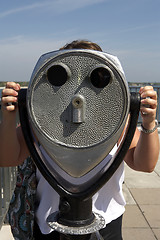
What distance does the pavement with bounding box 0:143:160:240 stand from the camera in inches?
112

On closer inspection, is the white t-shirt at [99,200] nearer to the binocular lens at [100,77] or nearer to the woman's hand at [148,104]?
the woman's hand at [148,104]

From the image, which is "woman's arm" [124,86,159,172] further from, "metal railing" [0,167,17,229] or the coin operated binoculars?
"metal railing" [0,167,17,229]

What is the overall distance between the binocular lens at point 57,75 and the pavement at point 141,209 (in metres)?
2.06

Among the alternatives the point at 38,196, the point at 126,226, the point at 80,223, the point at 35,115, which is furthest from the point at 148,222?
the point at 35,115

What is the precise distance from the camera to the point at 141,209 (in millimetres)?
3350

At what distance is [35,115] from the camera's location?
923 mm

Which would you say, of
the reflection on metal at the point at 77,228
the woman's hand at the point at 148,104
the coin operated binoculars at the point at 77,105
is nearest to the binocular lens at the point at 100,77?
the coin operated binoculars at the point at 77,105

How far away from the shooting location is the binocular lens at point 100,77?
907 millimetres

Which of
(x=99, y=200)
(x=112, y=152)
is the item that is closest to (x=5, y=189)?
(x=99, y=200)

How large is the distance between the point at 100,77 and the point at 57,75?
118 mm

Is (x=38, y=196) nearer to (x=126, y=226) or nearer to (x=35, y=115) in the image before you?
(x=35, y=115)

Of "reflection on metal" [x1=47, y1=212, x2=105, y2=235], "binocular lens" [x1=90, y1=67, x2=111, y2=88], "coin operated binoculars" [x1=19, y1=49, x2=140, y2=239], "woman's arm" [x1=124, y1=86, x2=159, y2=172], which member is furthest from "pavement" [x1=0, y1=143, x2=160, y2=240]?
"binocular lens" [x1=90, y1=67, x2=111, y2=88]

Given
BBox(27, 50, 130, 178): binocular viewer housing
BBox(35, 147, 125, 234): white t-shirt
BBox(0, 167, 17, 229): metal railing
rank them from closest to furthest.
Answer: BBox(27, 50, 130, 178): binocular viewer housing → BBox(35, 147, 125, 234): white t-shirt → BBox(0, 167, 17, 229): metal railing

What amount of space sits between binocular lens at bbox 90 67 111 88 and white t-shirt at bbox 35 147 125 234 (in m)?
0.48
